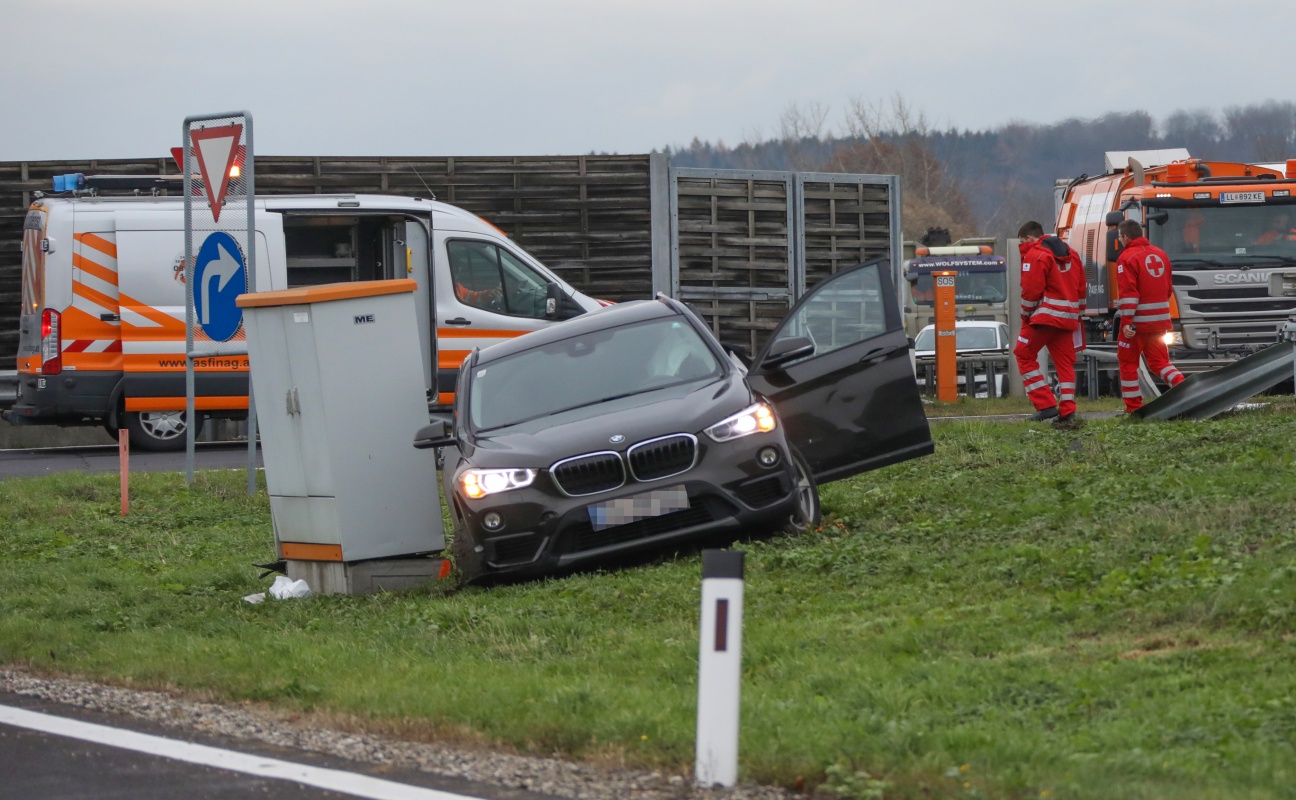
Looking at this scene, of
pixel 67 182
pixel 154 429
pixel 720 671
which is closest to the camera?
pixel 720 671

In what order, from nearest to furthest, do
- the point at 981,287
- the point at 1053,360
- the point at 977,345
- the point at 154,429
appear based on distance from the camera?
1. the point at 1053,360
2. the point at 154,429
3. the point at 977,345
4. the point at 981,287

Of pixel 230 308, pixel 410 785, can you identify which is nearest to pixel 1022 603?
pixel 410 785

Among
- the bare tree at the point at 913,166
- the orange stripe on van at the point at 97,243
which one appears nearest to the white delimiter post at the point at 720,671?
the orange stripe on van at the point at 97,243

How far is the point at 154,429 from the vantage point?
A: 17.8 meters

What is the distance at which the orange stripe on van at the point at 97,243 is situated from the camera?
17203 millimetres

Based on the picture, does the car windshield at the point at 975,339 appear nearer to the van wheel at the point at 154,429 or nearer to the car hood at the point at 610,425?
the van wheel at the point at 154,429

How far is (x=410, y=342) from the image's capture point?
30.5 feet

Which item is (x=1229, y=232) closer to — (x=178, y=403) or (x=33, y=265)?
(x=178, y=403)

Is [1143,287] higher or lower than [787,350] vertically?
higher

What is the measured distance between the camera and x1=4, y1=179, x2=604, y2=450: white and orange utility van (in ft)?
56.3

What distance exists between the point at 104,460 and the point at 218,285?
213 inches

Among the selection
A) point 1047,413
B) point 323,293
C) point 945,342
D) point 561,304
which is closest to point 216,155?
point 323,293

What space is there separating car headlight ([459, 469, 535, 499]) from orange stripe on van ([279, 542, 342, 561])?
813 mm

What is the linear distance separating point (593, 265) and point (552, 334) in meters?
9.49
